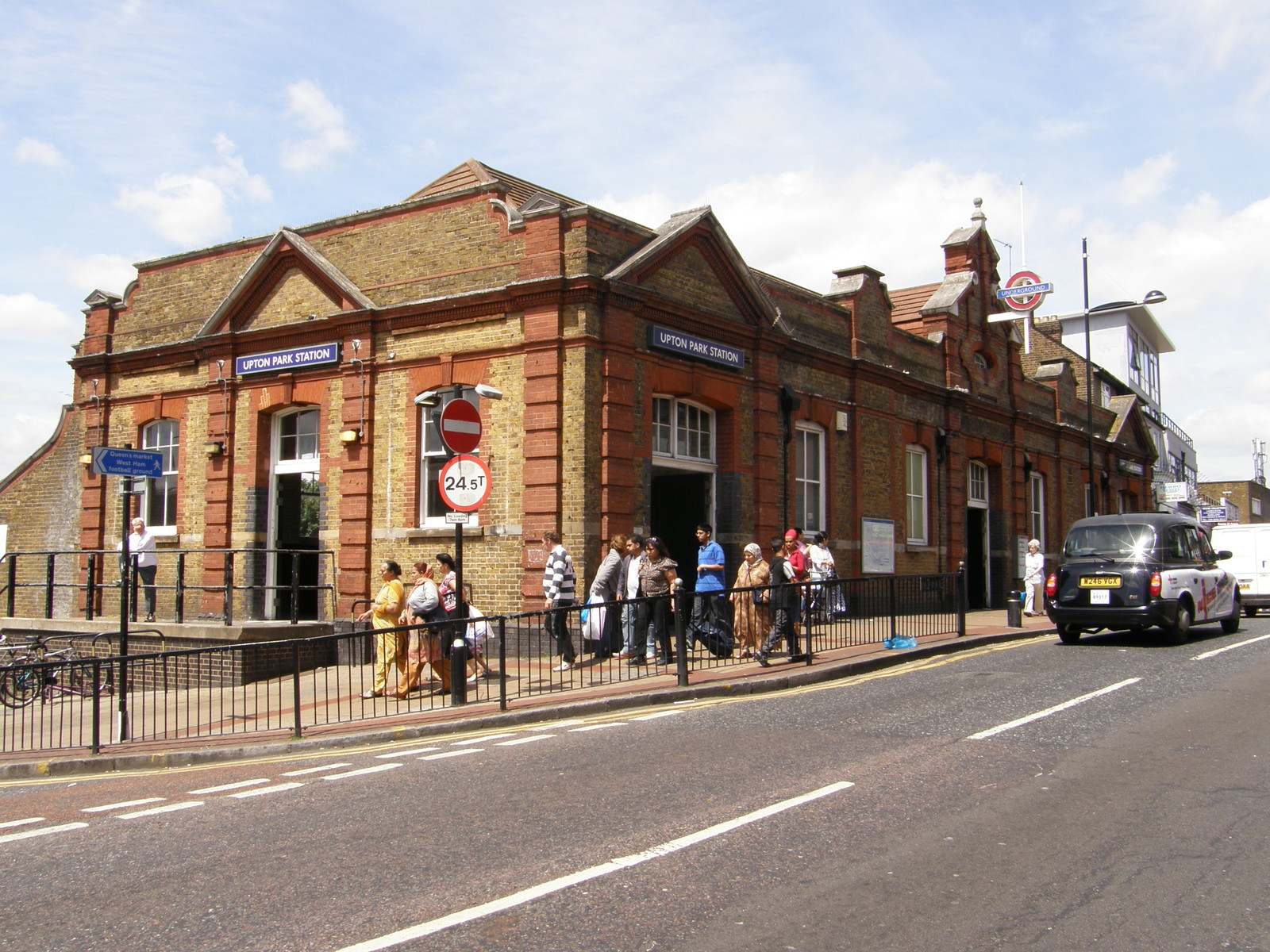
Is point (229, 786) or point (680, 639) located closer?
point (229, 786)

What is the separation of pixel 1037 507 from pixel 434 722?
967 inches

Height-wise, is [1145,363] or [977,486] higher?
[1145,363]

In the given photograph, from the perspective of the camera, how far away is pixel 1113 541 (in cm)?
1656

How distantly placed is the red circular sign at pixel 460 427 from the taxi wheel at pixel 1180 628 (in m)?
10.3

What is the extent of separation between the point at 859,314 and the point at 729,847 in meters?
18.0

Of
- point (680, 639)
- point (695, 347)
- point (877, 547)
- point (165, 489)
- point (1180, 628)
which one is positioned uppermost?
point (695, 347)

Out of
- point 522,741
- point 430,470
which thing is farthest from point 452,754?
point 430,470

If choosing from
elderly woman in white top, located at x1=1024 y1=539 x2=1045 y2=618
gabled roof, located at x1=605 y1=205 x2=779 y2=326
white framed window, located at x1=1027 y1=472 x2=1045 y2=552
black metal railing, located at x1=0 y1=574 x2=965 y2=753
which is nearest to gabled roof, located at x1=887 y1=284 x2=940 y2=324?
white framed window, located at x1=1027 y1=472 x2=1045 y2=552

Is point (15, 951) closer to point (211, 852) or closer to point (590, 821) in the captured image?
point (211, 852)

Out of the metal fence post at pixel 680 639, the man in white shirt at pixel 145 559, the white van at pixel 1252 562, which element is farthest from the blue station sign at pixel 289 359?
the white van at pixel 1252 562

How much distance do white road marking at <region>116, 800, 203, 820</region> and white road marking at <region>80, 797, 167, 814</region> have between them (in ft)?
0.78

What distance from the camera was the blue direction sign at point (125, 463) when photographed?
1162 centimetres

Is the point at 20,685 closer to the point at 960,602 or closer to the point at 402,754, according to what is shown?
the point at 402,754

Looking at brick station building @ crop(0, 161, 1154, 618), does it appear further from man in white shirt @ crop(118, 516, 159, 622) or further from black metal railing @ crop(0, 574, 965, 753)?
black metal railing @ crop(0, 574, 965, 753)
